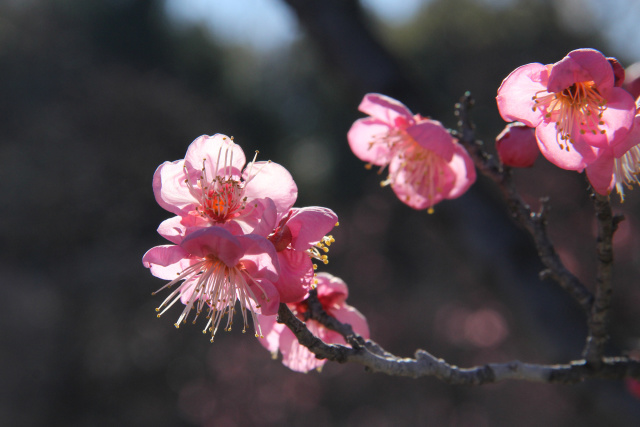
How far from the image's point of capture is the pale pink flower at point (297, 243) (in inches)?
31.4

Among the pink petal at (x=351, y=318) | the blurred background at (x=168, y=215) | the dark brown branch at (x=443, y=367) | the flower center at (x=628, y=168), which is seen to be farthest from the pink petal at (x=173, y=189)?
the blurred background at (x=168, y=215)

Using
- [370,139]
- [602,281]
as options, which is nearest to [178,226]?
[370,139]

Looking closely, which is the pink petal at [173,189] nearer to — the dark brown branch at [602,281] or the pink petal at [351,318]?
the pink petal at [351,318]

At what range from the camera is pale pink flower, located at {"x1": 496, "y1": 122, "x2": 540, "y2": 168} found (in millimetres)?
1028

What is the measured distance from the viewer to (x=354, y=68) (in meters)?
2.59

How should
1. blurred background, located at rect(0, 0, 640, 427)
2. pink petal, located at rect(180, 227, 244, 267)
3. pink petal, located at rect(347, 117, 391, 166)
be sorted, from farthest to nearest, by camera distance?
blurred background, located at rect(0, 0, 640, 427)
pink petal, located at rect(347, 117, 391, 166)
pink petal, located at rect(180, 227, 244, 267)

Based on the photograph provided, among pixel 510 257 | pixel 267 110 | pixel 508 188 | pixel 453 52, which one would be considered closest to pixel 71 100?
pixel 267 110

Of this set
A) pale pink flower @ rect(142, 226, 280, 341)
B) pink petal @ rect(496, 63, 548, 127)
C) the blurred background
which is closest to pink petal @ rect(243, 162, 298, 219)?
pale pink flower @ rect(142, 226, 280, 341)

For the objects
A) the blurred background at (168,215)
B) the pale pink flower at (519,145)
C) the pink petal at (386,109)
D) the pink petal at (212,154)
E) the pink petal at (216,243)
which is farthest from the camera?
the blurred background at (168,215)

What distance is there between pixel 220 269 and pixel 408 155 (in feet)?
2.05

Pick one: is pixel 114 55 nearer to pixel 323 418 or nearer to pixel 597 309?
pixel 323 418

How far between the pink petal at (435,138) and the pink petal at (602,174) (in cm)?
35

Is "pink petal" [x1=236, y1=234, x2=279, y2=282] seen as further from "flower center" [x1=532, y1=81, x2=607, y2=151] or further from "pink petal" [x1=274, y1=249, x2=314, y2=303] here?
"flower center" [x1=532, y1=81, x2=607, y2=151]

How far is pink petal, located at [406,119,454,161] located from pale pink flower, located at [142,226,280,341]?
50 cm
